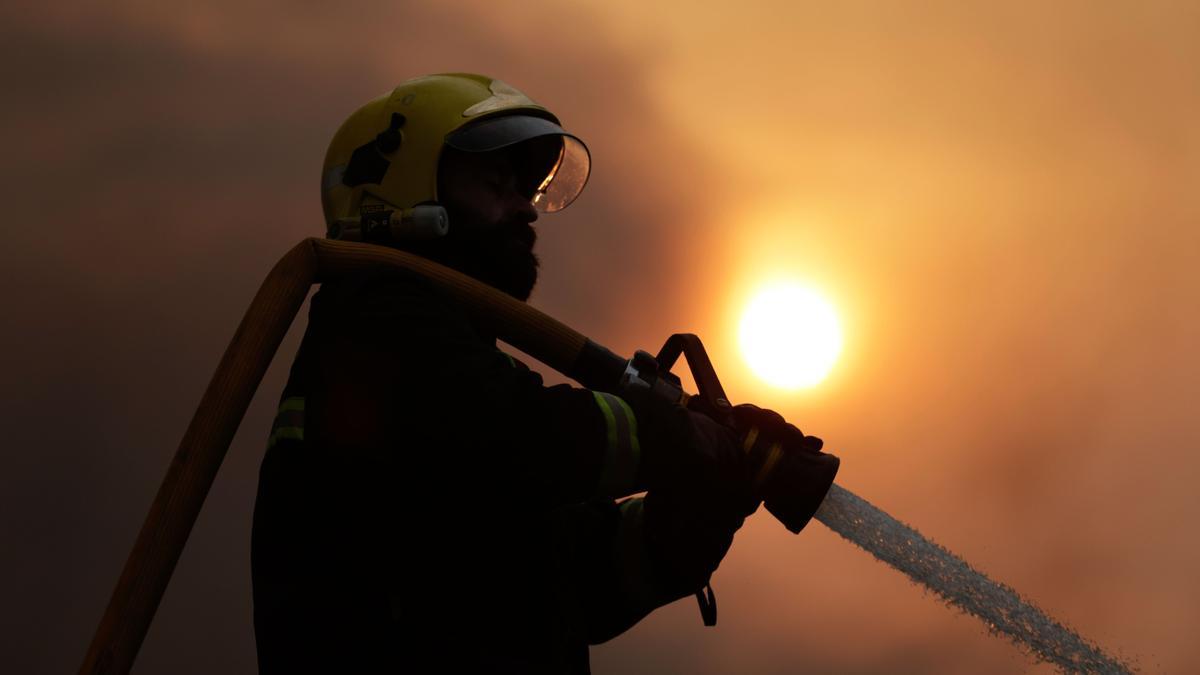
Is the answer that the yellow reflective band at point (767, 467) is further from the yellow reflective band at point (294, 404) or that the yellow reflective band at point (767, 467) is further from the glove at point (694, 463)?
the yellow reflective band at point (294, 404)

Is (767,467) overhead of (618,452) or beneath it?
overhead

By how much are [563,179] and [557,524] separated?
2.30 meters

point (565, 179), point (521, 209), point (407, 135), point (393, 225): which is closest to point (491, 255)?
point (521, 209)

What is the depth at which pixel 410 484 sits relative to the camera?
3686 millimetres

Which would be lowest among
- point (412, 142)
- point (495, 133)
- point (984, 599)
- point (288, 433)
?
point (288, 433)

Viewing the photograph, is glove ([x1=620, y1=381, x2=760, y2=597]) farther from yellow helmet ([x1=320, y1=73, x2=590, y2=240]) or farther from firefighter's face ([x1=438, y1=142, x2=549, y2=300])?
yellow helmet ([x1=320, y1=73, x2=590, y2=240])

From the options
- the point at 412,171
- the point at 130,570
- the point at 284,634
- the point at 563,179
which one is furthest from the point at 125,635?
Answer: the point at 563,179

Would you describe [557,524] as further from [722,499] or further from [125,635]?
[125,635]

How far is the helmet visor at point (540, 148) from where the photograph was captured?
4742 mm

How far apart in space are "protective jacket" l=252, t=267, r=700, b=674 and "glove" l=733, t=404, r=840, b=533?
0.56 meters

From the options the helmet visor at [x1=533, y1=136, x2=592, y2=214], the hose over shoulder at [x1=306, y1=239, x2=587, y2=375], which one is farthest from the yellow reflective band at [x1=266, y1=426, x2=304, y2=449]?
the helmet visor at [x1=533, y1=136, x2=592, y2=214]

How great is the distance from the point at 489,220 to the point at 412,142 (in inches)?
20.7

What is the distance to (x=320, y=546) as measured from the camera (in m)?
3.75

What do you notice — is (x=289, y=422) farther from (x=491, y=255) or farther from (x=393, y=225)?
(x=491, y=255)
